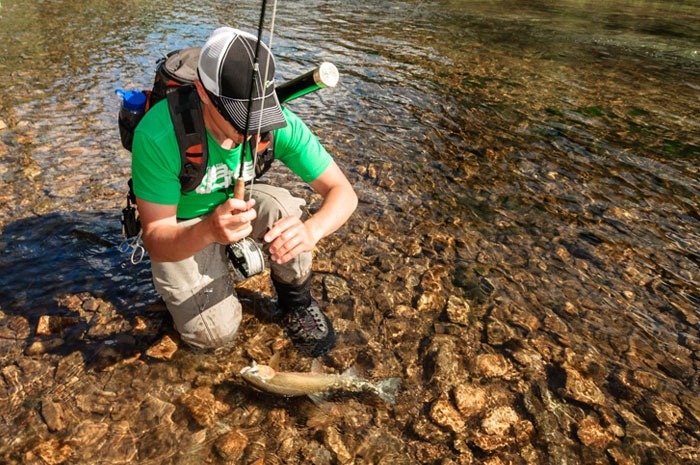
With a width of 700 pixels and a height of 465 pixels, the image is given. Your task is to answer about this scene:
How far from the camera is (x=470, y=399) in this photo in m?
4.38

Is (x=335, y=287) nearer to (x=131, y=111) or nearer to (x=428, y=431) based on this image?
(x=428, y=431)

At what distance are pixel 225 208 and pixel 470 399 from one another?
298 centimetres

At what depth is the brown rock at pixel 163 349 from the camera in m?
4.64

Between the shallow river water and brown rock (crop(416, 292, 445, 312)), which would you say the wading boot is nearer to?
the shallow river water

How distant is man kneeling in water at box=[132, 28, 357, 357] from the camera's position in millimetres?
3400

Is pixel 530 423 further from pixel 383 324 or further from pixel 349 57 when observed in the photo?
pixel 349 57

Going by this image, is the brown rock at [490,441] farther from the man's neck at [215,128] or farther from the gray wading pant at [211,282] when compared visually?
the man's neck at [215,128]

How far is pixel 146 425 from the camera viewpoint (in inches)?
157

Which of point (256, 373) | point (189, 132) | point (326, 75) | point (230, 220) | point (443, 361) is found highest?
point (326, 75)

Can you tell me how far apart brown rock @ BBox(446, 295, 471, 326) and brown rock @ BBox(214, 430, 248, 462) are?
104 inches

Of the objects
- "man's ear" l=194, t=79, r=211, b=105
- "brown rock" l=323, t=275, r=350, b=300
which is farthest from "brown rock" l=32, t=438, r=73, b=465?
"man's ear" l=194, t=79, r=211, b=105

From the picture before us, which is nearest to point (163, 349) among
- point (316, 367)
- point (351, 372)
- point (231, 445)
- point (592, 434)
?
point (231, 445)

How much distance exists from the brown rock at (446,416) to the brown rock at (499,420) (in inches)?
8.8

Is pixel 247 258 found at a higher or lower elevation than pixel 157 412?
higher
